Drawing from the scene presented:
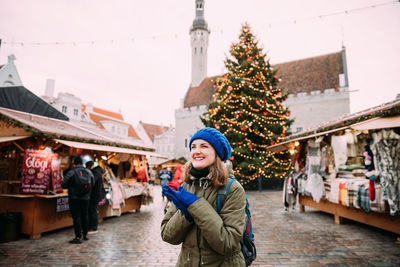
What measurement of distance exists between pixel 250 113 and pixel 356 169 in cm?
881

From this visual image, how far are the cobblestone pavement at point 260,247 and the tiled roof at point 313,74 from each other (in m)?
22.8

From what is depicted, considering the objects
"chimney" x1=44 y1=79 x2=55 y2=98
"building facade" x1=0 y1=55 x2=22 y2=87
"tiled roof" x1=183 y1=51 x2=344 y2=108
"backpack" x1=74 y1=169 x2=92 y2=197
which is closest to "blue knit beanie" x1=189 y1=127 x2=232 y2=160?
"backpack" x1=74 y1=169 x2=92 y2=197

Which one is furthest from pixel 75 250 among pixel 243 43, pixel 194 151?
pixel 243 43

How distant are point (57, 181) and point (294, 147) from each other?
8.15 meters

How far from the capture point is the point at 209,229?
58.4 inches

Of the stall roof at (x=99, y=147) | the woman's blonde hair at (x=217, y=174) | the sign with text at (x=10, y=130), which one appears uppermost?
the sign with text at (x=10, y=130)

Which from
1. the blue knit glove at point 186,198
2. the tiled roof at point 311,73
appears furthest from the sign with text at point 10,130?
the tiled roof at point 311,73

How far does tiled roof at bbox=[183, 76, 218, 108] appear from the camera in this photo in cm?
3402

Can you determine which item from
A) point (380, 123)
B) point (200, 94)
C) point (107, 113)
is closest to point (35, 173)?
point (380, 123)

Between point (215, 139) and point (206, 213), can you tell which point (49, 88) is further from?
point (206, 213)

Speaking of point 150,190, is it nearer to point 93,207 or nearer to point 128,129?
point 93,207

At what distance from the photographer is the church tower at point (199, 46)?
3919cm

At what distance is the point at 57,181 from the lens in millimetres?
6418

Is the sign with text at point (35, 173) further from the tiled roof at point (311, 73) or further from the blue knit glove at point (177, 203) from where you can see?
the tiled roof at point (311, 73)
